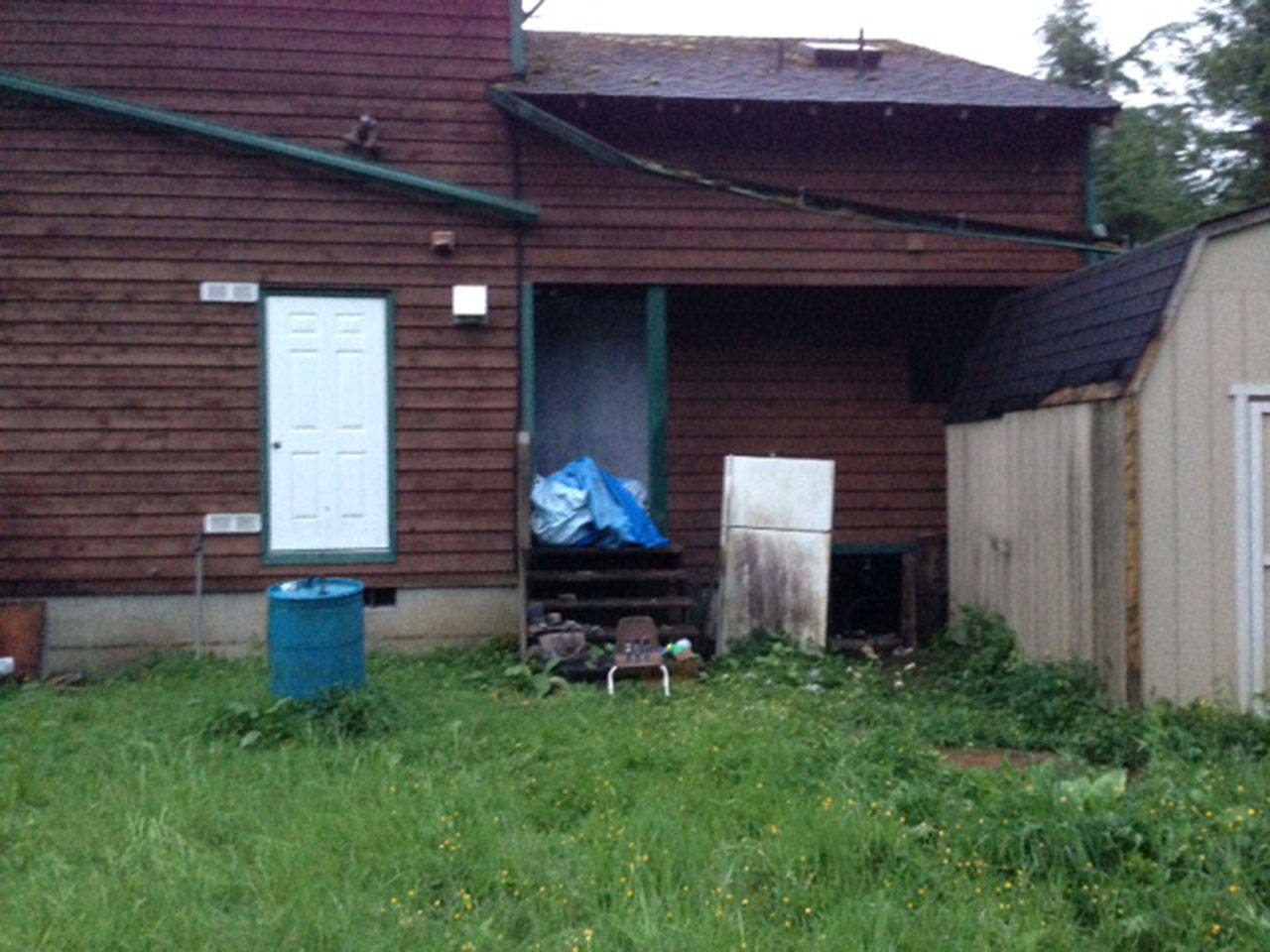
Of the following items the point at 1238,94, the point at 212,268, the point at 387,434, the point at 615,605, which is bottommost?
the point at 615,605

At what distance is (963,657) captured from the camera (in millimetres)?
9141

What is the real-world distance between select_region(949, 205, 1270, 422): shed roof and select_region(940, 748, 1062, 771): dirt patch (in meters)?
2.03

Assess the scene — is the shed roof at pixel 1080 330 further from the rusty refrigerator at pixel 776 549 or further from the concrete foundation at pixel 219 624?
the concrete foundation at pixel 219 624

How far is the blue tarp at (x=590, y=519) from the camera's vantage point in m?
9.52

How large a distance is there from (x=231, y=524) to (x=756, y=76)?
5.53 metres

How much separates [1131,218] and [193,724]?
1625 centimetres

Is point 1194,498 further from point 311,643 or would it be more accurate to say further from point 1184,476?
point 311,643

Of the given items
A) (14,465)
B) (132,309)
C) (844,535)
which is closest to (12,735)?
(14,465)

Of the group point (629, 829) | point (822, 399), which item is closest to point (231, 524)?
point (822, 399)

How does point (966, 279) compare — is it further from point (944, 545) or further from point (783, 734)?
point (783, 734)

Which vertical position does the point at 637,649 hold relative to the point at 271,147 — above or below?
below

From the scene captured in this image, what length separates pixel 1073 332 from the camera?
838 centimetres

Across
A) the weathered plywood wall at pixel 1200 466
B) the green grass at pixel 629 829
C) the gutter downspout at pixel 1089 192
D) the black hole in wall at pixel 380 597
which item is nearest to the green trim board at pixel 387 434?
the black hole in wall at pixel 380 597

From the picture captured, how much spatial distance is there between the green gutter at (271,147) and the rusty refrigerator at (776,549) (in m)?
2.65
